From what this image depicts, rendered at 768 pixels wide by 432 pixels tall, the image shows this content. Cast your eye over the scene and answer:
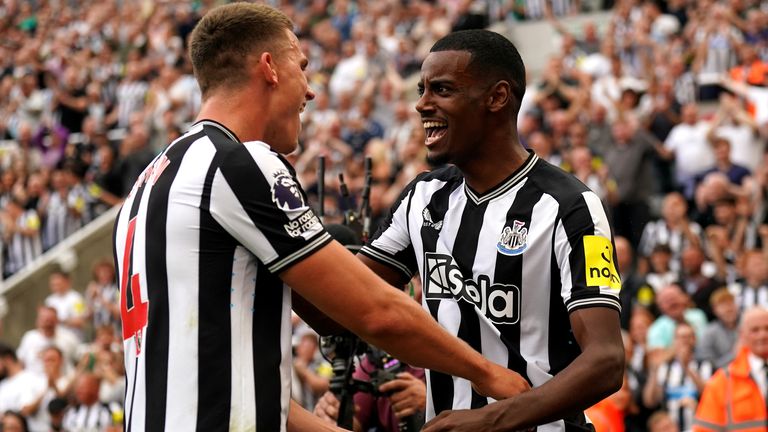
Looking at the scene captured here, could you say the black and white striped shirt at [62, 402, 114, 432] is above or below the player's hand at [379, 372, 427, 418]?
below

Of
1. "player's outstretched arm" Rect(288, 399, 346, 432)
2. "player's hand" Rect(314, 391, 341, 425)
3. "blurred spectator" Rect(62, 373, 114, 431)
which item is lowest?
"blurred spectator" Rect(62, 373, 114, 431)

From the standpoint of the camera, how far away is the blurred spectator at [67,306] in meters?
14.4

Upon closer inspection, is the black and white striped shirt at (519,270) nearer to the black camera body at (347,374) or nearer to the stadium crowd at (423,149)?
the black camera body at (347,374)

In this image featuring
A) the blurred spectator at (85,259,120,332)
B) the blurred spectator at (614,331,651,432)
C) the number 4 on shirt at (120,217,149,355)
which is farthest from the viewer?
the blurred spectator at (85,259,120,332)

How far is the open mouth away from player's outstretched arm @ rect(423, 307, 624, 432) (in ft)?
2.47

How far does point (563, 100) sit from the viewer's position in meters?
14.6

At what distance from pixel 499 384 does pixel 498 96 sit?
3.13 feet

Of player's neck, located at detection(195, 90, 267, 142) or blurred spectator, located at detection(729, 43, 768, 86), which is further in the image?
blurred spectator, located at detection(729, 43, 768, 86)

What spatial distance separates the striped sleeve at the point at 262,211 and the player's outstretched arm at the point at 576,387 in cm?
75

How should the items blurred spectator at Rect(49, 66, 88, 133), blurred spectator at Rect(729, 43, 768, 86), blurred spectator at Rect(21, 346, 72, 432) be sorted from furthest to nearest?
blurred spectator at Rect(49, 66, 88, 133)
blurred spectator at Rect(729, 43, 768, 86)
blurred spectator at Rect(21, 346, 72, 432)

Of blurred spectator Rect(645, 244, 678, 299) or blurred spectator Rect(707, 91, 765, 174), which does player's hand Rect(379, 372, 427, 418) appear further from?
blurred spectator Rect(707, 91, 765, 174)

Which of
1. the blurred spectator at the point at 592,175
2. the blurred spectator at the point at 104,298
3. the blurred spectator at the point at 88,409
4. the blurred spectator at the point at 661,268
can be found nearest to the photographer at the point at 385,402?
the blurred spectator at the point at 661,268

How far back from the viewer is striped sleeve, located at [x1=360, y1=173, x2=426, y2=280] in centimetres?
431

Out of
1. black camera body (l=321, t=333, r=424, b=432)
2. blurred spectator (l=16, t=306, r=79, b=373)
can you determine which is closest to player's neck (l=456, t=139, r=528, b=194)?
black camera body (l=321, t=333, r=424, b=432)
